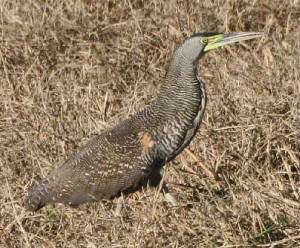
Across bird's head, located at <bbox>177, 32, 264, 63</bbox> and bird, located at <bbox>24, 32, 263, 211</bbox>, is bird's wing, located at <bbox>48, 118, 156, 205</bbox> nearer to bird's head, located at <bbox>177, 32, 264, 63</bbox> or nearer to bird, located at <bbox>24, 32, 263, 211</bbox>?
bird, located at <bbox>24, 32, 263, 211</bbox>

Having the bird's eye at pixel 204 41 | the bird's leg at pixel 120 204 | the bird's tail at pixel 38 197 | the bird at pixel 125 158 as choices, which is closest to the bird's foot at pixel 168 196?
the bird at pixel 125 158

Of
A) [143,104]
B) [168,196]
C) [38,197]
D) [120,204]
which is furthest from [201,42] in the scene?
A: [38,197]

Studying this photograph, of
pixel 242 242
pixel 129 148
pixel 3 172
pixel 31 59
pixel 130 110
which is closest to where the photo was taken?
pixel 242 242

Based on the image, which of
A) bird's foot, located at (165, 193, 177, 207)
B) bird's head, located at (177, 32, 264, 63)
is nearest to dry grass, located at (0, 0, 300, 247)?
bird's foot, located at (165, 193, 177, 207)

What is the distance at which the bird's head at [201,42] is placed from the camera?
5875 millimetres

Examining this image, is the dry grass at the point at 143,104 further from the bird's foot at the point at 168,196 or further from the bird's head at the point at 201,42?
the bird's head at the point at 201,42

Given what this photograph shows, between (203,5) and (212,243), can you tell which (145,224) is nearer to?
(212,243)

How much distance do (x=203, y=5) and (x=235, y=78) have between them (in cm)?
108

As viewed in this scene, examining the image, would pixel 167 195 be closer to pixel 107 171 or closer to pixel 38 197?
pixel 107 171

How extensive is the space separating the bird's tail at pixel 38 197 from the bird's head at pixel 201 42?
49.9 inches

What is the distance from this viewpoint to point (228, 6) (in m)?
7.66

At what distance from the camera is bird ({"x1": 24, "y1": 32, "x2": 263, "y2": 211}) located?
18.0ft

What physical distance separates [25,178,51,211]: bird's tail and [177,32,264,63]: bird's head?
4.16ft

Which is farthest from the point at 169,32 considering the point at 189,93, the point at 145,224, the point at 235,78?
the point at 145,224
